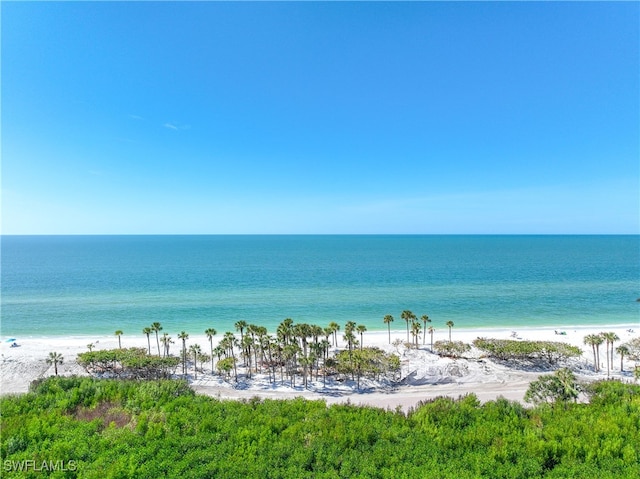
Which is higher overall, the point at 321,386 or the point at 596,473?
the point at 596,473

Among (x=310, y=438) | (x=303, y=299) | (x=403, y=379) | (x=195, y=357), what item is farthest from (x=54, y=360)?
(x=303, y=299)

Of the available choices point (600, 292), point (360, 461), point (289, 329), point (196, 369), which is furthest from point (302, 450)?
point (600, 292)

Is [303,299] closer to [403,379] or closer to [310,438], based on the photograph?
[403,379]

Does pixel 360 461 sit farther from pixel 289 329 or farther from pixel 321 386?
pixel 289 329

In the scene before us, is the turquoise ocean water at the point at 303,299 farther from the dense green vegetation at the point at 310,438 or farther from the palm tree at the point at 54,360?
the dense green vegetation at the point at 310,438

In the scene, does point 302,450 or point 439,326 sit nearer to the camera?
point 302,450

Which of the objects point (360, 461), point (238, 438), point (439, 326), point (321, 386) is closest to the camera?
point (360, 461)

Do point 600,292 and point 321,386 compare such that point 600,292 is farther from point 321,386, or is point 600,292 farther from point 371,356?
point 321,386

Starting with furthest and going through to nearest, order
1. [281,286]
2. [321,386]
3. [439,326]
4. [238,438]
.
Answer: [281,286] < [439,326] < [321,386] < [238,438]
